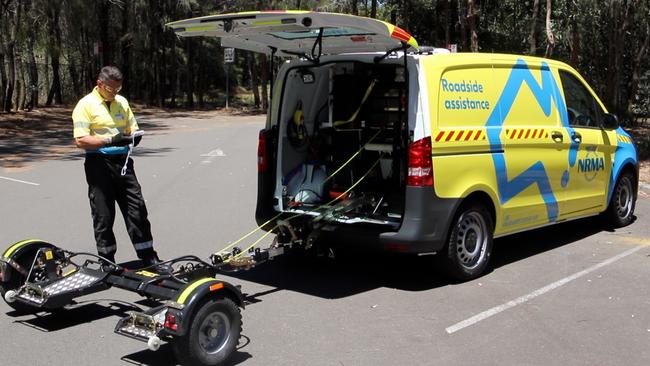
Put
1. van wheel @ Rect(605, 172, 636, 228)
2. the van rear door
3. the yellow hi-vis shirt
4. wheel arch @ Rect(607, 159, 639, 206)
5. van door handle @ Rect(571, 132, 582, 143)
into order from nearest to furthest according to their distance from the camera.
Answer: the van rear door < the yellow hi-vis shirt < van door handle @ Rect(571, 132, 582, 143) < wheel arch @ Rect(607, 159, 639, 206) < van wheel @ Rect(605, 172, 636, 228)

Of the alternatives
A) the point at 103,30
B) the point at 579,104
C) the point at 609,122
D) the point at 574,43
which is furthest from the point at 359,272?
the point at 103,30

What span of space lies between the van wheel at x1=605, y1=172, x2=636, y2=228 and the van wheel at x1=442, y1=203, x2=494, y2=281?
2.81 metres

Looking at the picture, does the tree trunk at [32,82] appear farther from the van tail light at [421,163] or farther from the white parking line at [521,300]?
the white parking line at [521,300]

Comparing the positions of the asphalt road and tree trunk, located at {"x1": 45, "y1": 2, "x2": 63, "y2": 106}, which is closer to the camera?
the asphalt road

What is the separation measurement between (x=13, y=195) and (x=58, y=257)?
641 centimetres

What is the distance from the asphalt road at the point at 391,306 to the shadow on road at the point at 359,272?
2 cm

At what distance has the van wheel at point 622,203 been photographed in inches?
335

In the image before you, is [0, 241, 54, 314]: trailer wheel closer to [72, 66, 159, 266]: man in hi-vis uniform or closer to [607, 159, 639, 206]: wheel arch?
[72, 66, 159, 266]: man in hi-vis uniform

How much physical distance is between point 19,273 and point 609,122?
256 inches

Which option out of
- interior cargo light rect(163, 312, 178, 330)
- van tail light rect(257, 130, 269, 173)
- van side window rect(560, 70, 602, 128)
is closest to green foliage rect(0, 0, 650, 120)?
van side window rect(560, 70, 602, 128)

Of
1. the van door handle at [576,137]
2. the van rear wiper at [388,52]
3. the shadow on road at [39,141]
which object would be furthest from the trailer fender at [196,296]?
the shadow on road at [39,141]

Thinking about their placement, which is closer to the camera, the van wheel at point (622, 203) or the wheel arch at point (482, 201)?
the wheel arch at point (482, 201)

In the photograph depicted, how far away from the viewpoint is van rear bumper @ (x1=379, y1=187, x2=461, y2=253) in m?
5.71

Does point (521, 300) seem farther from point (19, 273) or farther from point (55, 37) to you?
point (55, 37)
